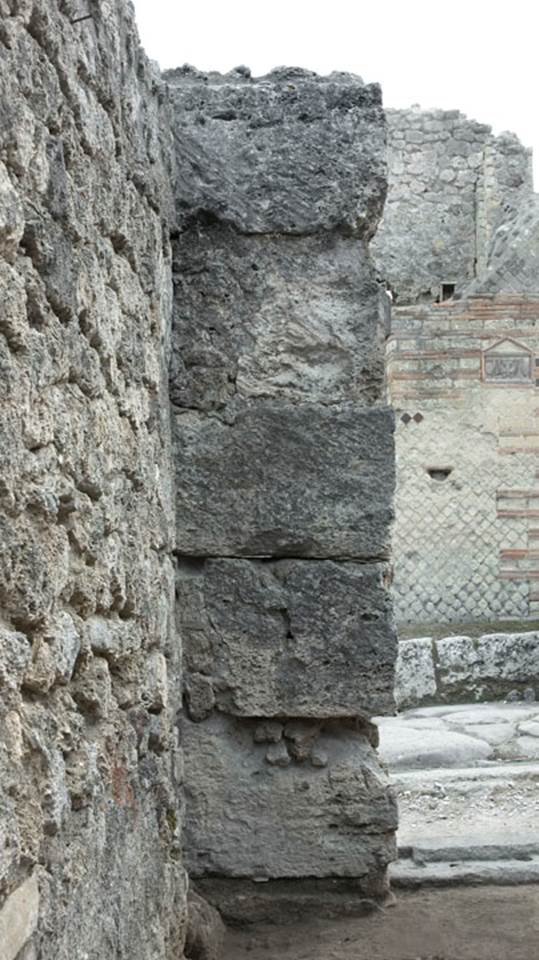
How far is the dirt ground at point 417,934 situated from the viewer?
10.8 feet

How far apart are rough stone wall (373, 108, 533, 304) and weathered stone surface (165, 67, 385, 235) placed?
36.0 feet

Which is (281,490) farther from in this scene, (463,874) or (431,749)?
(431,749)

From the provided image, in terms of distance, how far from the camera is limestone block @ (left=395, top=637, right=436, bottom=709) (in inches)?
301

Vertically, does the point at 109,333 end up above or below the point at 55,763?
above

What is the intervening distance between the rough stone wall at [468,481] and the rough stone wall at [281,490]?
582cm

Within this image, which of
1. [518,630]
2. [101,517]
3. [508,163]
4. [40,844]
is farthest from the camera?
[508,163]

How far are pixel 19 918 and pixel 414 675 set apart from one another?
620 cm

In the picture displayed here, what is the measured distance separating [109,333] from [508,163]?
1290 cm

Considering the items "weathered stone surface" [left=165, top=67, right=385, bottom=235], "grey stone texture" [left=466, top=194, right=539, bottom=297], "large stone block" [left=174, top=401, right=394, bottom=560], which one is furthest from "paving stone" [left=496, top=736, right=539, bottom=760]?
"grey stone texture" [left=466, top=194, right=539, bottom=297]

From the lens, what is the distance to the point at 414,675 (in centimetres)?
772

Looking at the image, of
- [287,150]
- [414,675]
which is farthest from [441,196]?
[287,150]

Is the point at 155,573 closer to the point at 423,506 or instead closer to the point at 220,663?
the point at 220,663

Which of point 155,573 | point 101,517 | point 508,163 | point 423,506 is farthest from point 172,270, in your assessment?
point 508,163

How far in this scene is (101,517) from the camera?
2.34 metres
